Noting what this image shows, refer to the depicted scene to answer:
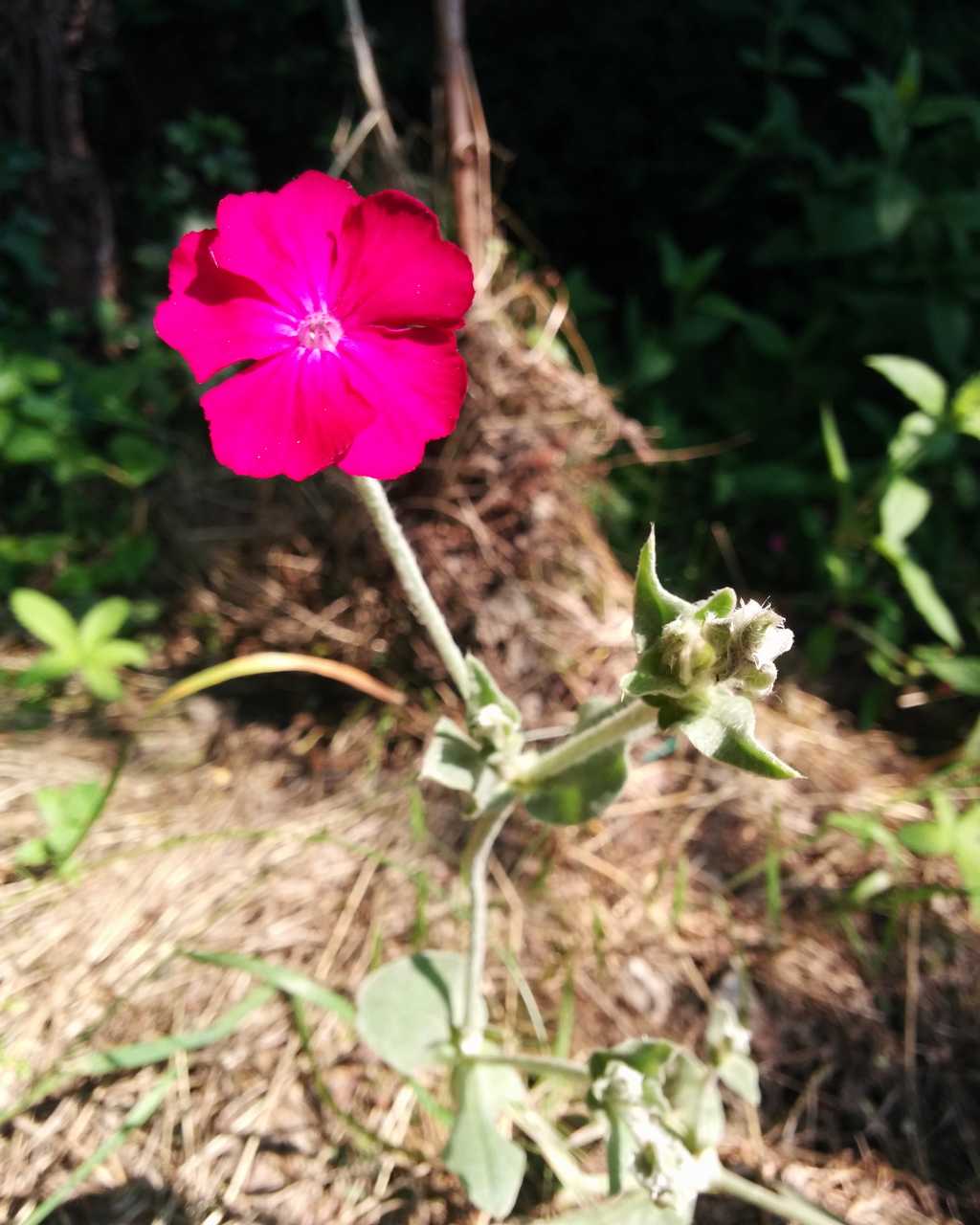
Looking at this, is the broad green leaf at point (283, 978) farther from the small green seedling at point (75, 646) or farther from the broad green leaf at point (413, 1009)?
the small green seedling at point (75, 646)

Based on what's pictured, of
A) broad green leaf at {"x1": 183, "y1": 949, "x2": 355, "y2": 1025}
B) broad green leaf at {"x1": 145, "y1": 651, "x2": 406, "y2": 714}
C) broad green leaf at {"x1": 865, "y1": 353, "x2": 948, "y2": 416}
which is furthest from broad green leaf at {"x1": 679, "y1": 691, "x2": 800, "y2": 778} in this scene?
broad green leaf at {"x1": 865, "y1": 353, "x2": 948, "y2": 416}

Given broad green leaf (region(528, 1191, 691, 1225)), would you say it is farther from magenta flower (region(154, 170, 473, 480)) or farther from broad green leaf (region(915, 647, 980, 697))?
broad green leaf (region(915, 647, 980, 697))

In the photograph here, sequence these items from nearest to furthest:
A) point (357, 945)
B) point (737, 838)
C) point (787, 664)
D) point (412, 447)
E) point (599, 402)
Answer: point (412, 447)
point (357, 945)
point (737, 838)
point (599, 402)
point (787, 664)

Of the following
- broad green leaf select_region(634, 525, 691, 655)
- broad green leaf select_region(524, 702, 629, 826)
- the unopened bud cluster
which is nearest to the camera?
the unopened bud cluster

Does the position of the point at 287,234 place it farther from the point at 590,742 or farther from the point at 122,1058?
the point at 122,1058

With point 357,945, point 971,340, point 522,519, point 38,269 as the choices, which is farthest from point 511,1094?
point 38,269

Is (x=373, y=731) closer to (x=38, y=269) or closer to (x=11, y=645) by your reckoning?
(x=11, y=645)
